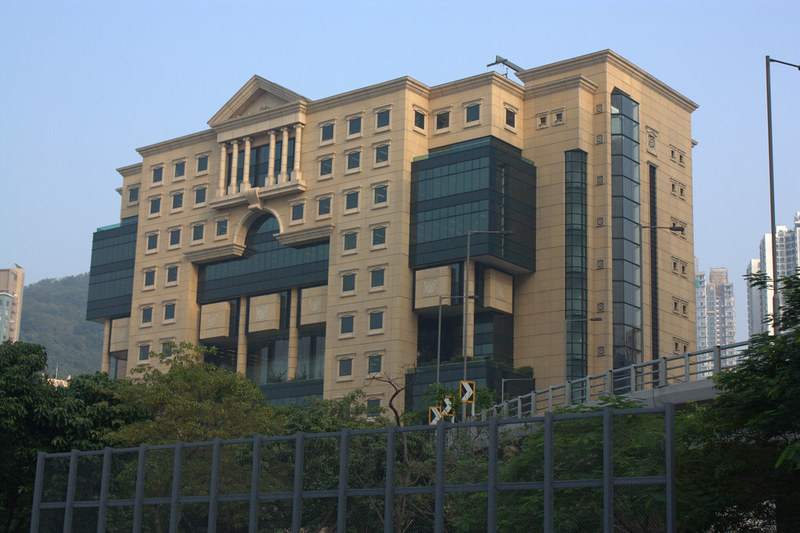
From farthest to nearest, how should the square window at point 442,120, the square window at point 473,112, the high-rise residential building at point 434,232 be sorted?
the square window at point 442,120 < the square window at point 473,112 < the high-rise residential building at point 434,232

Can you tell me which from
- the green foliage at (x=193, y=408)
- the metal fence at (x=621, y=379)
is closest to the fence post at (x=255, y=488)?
the metal fence at (x=621, y=379)

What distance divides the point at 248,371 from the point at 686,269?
4086 centimetres

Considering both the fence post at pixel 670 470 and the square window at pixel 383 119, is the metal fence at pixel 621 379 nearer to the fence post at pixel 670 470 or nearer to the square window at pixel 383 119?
the fence post at pixel 670 470

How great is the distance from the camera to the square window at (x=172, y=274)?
371 feet

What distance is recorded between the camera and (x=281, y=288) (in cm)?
10581

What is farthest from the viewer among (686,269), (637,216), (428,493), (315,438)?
(686,269)

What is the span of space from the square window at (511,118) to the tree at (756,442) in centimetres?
7633

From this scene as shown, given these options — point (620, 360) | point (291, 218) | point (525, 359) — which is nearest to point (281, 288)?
point (291, 218)

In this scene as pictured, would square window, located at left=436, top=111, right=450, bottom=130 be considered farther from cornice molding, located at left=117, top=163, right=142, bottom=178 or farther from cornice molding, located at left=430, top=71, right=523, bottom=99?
cornice molding, located at left=117, top=163, right=142, bottom=178

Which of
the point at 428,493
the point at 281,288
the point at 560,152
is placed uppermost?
the point at 560,152

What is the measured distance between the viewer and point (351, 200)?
102 meters

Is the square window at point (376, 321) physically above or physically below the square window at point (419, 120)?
below

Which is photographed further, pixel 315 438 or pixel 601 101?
pixel 601 101

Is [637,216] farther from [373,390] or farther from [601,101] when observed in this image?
[373,390]
